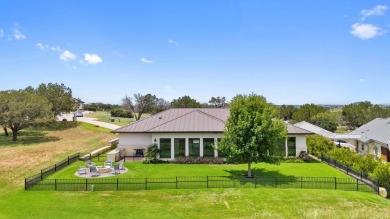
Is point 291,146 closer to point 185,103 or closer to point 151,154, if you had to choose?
point 151,154

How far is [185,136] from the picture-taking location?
3381 centimetres

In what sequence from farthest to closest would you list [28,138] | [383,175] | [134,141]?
[28,138] → [134,141] → [383,175]

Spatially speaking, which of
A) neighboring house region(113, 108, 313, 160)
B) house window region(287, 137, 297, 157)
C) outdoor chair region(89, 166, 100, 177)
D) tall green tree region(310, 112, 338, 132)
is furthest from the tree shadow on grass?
tall green tree region(310, 112, 338, 132)

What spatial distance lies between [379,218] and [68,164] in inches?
1056

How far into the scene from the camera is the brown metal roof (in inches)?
1341

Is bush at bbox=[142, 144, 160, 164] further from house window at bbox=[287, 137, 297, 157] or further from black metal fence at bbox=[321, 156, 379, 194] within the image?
black metal fence at bbox=[321, 156, 379, 194]

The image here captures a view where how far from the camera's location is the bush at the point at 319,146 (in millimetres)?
34619

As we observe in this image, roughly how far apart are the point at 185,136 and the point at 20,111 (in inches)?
1167

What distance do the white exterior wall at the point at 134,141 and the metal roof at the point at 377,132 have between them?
26.5 m

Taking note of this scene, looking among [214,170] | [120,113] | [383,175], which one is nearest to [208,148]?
[214,170]

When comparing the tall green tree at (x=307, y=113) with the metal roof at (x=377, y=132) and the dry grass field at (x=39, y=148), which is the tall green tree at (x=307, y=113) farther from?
the dry grass field at (x=39, y=148)

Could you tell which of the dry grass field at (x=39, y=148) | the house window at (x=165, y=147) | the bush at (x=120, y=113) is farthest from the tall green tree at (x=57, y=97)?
the house window at (x=165, y=147)

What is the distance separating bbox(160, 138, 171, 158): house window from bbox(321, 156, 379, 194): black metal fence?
17.2m

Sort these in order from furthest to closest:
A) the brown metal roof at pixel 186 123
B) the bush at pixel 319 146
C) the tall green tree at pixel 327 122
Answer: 1. the tall green tree at pixel 327 122
2. the bush at pixel 319 146
3. the brown metal roof at pixel 186 123
